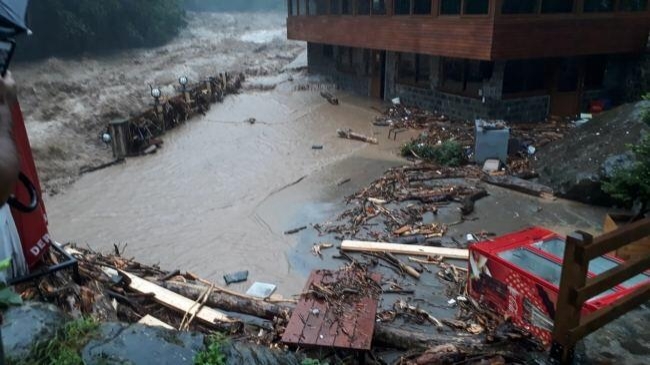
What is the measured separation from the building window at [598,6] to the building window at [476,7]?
3.88 m

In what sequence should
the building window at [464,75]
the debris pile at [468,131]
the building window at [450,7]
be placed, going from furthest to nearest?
the building window at [464,75], the building window at [450,7], the debris pile at [468,131]

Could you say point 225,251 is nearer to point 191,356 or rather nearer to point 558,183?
point 191,356

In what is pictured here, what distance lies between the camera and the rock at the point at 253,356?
3.59 m

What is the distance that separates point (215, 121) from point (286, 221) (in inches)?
471

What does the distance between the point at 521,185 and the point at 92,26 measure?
40271 mm

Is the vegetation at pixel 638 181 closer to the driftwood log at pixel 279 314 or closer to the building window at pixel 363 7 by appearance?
the driftwood log at pixel 279 314

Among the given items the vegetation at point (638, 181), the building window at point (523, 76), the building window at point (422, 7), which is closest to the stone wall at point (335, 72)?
the building window at point (422, 7)

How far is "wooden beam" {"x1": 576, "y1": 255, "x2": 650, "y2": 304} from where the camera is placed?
4.03 meters

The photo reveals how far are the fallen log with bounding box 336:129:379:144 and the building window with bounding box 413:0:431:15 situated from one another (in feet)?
17.6

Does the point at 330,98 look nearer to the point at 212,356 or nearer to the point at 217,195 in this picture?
the point at 217,195

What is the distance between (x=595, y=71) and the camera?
1831 cm

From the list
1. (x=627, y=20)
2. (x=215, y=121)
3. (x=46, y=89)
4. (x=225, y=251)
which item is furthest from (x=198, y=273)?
(x=46, y=89)

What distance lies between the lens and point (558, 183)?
1144cm

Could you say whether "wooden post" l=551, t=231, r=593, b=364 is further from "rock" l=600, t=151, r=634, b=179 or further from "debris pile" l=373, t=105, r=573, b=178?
"debris pile" l=373, t=105, r=573, b=178
